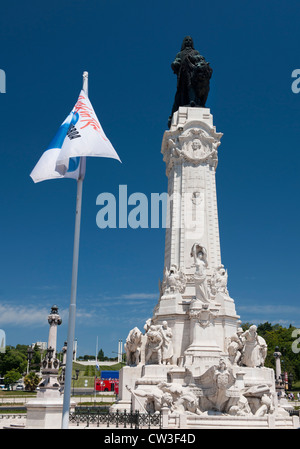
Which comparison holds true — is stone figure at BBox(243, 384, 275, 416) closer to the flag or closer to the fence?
the fence

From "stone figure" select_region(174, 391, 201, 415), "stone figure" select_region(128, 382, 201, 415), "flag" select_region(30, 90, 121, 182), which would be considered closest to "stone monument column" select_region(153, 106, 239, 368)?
"stone figure" select_region(128, 382, 201, 415)

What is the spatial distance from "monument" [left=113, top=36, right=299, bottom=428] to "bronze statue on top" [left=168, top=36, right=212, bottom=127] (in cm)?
8

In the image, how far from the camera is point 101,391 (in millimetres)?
71688

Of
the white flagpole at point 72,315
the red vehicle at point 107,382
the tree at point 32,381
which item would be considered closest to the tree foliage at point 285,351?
the red vehicle at point 107,382

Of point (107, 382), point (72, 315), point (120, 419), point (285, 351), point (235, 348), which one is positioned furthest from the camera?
point (285, 351)

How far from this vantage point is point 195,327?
92.9 feet

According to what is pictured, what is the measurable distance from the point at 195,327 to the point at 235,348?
266 cm

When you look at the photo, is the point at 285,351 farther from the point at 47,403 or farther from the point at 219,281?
the point at 47,403

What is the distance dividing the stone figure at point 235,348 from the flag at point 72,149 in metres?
17.4

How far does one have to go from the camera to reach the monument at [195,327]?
23.4 m

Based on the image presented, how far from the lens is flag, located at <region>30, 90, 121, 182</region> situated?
13.9 m

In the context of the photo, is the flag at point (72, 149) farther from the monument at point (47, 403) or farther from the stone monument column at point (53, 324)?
the stone monument column at point (53, 324)

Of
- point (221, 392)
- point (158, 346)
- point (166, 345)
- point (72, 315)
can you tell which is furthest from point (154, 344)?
point (72, 315)
